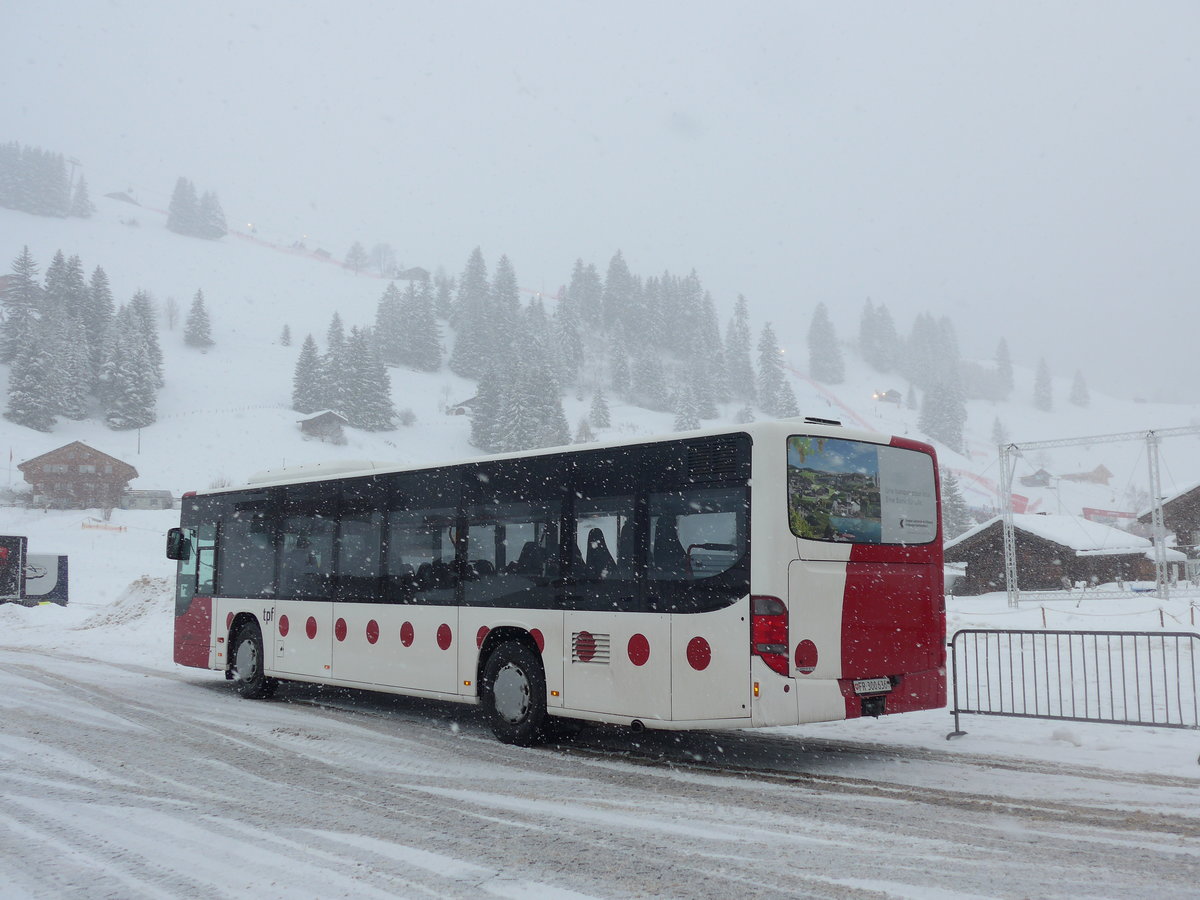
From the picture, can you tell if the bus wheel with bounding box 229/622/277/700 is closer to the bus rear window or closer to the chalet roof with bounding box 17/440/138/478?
the bus rear window

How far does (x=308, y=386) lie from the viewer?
103062mm

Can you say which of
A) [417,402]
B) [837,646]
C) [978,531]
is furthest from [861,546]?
[417,402]

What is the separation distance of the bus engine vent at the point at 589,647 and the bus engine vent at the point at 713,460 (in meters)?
1.83

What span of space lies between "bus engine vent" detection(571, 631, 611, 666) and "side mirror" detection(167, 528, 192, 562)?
29.3ft

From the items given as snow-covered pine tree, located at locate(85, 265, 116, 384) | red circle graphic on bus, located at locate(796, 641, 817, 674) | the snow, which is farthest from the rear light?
snow-covered pine tree, located at locate(85, 265, 116, 384)

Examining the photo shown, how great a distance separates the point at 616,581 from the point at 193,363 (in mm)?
120112

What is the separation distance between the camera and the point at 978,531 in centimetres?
5625

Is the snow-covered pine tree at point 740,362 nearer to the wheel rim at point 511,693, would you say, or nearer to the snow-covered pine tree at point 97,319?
the snow-covered pine tree at point 97,319

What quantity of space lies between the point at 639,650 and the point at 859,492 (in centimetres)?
250

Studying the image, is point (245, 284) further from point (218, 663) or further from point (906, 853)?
point (906, 853)

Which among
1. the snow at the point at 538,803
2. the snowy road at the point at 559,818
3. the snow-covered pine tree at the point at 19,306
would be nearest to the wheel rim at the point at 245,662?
the snow at the point at 538,803

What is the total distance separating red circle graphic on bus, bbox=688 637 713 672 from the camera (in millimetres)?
8023

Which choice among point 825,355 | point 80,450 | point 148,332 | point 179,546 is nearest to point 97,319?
point 148,332

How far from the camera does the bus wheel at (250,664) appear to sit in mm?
13516
